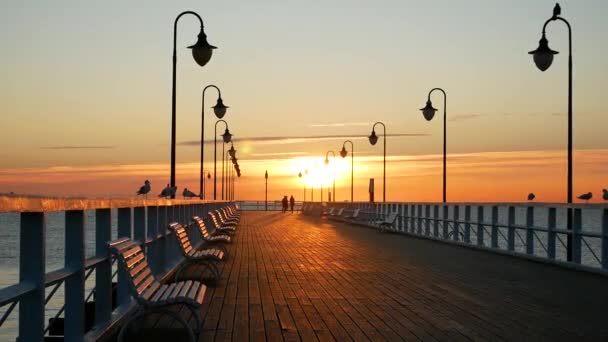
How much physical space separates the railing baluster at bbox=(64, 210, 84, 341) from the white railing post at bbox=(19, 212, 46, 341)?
4.27 ft

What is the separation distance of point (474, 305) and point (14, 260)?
89.2 meters

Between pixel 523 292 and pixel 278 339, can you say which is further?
pixel 523 292

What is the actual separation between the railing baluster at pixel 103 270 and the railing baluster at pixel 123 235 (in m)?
1.04

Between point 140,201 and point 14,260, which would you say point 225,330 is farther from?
point 14,260

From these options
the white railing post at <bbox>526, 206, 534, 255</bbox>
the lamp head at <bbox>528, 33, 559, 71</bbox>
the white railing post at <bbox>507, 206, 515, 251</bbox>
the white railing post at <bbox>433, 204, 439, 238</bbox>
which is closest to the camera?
the white railing post at <bbox>526, 206, 534, 255</bbox>

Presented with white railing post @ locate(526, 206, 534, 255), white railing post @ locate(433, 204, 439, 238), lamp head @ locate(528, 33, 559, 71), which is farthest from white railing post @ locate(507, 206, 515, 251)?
white railing post @ locate(433, 204, 439, 238)

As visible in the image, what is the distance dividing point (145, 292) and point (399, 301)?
4577mm

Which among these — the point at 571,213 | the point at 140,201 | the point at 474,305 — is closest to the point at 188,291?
the point at 140,201

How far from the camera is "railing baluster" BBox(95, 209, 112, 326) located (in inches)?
327

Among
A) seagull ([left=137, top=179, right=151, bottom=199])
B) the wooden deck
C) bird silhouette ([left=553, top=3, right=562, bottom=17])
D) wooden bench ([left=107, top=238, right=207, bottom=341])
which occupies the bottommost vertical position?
the wooden deck

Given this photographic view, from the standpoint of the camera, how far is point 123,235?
10.2 meters

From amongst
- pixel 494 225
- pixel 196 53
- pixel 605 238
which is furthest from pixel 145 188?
pixel 605 238

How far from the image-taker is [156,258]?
542 inches

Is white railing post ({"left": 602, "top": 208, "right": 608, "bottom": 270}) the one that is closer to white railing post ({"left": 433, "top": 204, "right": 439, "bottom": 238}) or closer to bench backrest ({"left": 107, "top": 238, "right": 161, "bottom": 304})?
bench backrest ({"left": 107, "top": 238, "right": 161, "bottom": 304})
